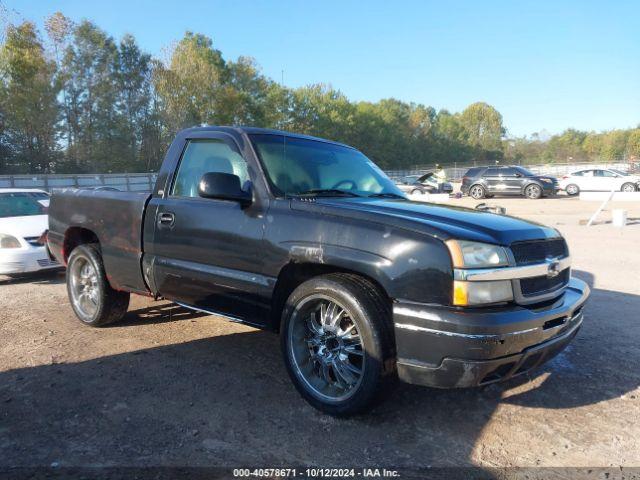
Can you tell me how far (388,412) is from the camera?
3.21 meters

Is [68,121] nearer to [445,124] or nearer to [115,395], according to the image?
[115,395]

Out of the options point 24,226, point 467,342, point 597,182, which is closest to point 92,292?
point 24,226

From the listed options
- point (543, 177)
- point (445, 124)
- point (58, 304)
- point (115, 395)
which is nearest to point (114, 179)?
point (543, 177)

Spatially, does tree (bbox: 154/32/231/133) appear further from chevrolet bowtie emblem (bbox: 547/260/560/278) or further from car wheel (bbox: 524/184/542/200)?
chevrolet bowtie emblem (bbox: 547/260/560/278)

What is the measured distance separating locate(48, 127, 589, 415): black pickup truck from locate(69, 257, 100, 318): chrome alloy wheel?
18.1 inches

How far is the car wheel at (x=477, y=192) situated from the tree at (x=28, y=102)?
3505cm

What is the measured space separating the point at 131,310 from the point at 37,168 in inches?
1692

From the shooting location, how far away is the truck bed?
4.32 meters

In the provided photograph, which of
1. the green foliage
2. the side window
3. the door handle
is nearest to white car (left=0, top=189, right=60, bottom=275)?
the door handle

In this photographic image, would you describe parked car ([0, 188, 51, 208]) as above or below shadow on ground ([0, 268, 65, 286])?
above

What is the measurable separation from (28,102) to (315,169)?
44177 mm

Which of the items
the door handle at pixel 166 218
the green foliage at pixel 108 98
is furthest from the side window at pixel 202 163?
the green foliage at pixel 108 98

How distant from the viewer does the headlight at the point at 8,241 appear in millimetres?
7188

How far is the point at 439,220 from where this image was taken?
3.00m
